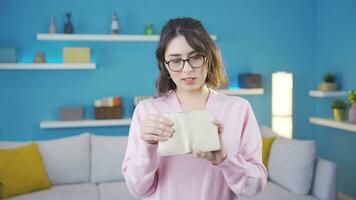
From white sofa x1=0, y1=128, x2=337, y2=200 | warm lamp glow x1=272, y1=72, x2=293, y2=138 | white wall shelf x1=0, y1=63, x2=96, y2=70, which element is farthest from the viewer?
warm lamp glow x1=272, y1=72, x2=293, y2=138

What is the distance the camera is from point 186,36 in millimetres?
1038

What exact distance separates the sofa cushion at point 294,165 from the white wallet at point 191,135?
2.13 m

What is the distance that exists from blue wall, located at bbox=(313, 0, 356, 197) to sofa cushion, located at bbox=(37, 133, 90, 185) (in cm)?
245

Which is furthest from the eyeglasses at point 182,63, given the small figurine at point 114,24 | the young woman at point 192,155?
the small figurine at point 114,24

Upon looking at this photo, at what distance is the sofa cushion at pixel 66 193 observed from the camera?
283cm

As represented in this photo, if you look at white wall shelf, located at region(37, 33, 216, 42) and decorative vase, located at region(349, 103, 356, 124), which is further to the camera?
white wall shelf, located at region(37, 33, 216, 42)

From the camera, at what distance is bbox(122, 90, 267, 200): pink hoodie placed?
1002 millimetres

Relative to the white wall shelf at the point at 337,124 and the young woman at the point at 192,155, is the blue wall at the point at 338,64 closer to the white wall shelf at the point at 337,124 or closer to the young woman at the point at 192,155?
the white wall shelf at the point at 337,124

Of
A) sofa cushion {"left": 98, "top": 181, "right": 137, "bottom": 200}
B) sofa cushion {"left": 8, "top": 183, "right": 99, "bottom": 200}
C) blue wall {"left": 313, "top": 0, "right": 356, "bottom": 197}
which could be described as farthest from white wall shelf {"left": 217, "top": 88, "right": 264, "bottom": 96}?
sofa cushion {"left": 8, "top": 183, "right": 99, "bottom": 200}

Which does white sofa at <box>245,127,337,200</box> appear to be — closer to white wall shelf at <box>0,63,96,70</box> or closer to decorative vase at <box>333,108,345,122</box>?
decorative vase at <box>333,108,345,122</box>

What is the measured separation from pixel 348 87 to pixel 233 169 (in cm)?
317

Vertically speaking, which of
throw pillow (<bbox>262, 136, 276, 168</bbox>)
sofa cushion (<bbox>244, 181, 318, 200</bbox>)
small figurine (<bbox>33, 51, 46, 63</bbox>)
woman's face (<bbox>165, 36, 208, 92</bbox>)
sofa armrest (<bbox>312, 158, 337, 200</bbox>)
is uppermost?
small figurine (<bbox>33, 51, 46, 63</bbox>)

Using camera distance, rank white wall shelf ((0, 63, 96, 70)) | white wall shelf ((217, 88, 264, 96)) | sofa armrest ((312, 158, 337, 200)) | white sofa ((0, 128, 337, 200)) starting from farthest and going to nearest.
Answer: white wall shelf ((217, 88, 264, 96)) → white wall shelf ((0, 63, 96, 70)) → white sofa ((0, 128, 337, 200)) → sofa armrest ((312, 158, 337, 200))

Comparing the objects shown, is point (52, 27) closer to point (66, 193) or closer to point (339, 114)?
point (66, 193)
